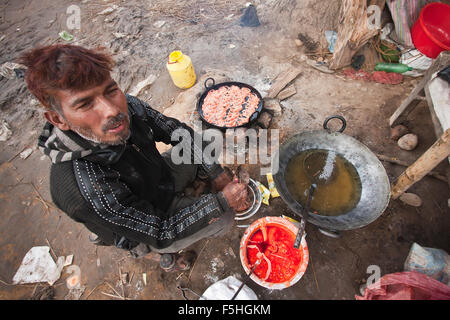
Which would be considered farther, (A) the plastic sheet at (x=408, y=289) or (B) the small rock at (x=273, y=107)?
(B) the small rock at (x=273, y=107)

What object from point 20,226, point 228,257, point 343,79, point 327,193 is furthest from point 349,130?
point 20,226

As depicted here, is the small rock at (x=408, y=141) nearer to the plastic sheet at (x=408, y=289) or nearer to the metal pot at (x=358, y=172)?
the metal pot at (x=358, y=172)

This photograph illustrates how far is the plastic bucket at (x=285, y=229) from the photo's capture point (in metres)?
2.10

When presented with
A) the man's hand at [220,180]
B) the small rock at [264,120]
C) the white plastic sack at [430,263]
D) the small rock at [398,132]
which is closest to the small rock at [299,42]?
the small rock at [264,120]

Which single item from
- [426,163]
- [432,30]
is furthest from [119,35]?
[432,30]

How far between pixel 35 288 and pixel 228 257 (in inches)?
108

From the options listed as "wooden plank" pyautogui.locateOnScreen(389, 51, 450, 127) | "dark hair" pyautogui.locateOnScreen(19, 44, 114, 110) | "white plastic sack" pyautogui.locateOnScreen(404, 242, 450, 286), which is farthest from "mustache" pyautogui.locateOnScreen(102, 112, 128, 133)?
"wooden plank" pyautogui.locateOnScreen(389, 51, 450, 127)

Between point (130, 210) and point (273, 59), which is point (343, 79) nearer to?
point (273, 59)

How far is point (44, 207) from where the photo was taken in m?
3.79

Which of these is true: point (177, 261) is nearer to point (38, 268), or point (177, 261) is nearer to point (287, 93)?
point (38, 268)

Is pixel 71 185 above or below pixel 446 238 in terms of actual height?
above

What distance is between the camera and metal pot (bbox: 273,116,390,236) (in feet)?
7.65

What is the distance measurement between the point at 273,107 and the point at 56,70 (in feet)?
11.5

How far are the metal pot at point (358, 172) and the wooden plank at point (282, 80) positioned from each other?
1960 millimetres
